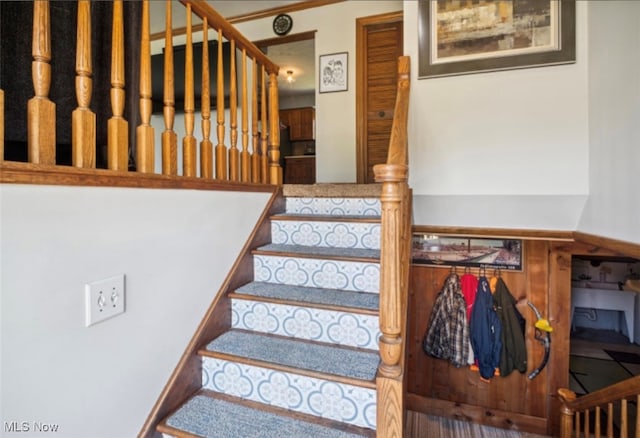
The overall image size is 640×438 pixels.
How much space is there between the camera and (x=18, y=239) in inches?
30.3

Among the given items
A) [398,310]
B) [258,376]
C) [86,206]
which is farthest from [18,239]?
→ [398,310]

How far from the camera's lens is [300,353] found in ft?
4.64

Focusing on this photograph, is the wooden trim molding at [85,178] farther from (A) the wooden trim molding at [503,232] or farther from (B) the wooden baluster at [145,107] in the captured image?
(A) the wooden trim molding at [503,232]

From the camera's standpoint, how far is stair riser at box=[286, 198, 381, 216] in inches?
83.9

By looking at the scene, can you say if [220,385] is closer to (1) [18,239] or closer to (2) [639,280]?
(1) [18,239]

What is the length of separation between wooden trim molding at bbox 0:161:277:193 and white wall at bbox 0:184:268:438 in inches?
0.8

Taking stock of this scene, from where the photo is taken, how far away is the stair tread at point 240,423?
3.85 ft

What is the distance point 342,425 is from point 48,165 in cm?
126

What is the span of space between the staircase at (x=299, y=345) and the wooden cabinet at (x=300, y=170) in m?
3.48

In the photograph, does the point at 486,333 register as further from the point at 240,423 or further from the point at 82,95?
the point at 82,95

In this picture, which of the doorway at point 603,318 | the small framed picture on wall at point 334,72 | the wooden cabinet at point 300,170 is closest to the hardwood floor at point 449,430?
the doorway at point 603,318

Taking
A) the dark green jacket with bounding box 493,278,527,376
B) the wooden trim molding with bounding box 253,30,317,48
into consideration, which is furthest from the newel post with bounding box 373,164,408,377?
the wooden trim molding with bounding box 253,30,317,48

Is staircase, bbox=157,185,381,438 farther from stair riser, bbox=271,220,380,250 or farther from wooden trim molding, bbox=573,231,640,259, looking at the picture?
wooden trim molding, bbox=573,231,640,259

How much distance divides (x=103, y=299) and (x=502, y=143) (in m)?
2.33
